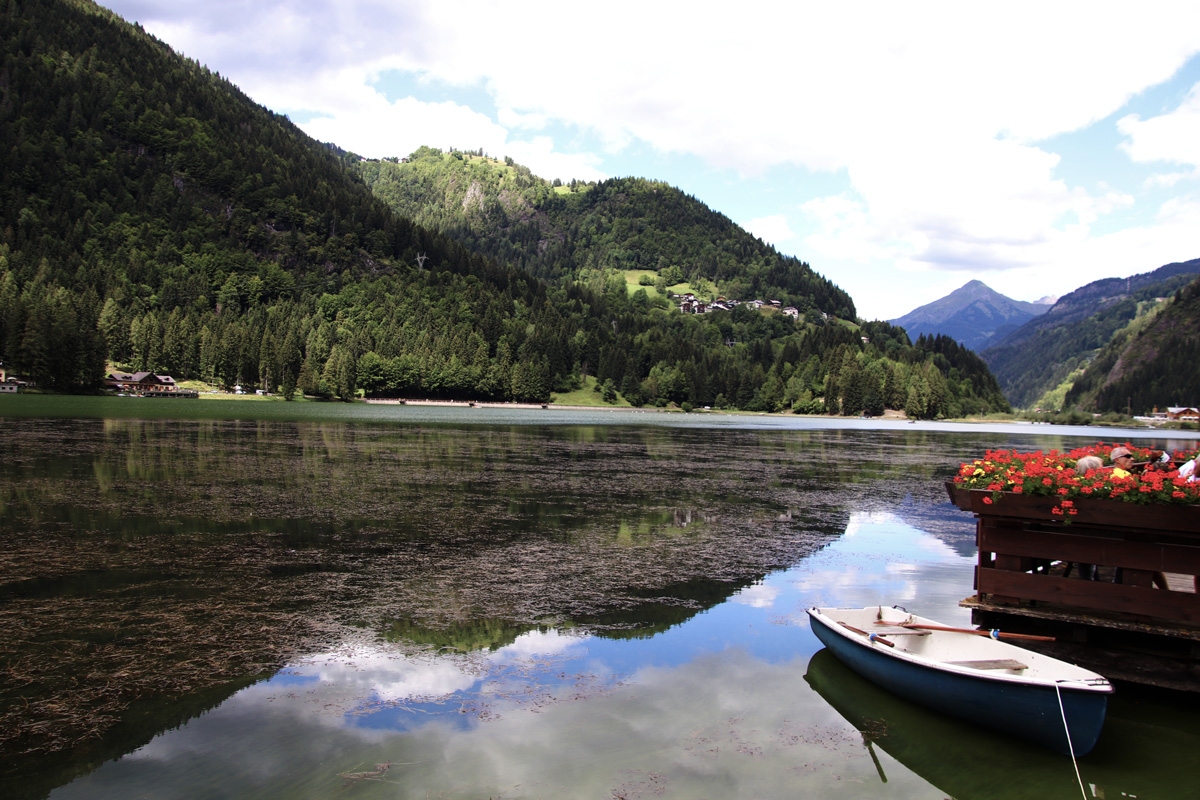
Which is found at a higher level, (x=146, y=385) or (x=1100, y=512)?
(x=146, y=385)

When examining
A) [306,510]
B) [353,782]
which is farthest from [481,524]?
[353,782]

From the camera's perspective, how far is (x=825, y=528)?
86.7 ft

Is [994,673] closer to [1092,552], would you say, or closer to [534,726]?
[1092,552]

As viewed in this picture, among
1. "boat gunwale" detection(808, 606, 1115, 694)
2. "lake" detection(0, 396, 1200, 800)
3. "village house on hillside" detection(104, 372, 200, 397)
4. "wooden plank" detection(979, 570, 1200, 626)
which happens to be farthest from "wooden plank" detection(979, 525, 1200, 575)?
"village house on hillside" detection(104, 372, 200, 397)

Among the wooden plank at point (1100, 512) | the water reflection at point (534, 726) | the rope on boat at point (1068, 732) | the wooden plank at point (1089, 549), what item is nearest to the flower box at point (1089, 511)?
the wooden plank at point (1100, 512)

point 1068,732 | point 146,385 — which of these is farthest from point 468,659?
point 146,385

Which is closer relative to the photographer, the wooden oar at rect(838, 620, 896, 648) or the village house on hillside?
the wooden oar at rect(838, 620, 896, 648)

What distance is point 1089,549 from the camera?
39.1ft

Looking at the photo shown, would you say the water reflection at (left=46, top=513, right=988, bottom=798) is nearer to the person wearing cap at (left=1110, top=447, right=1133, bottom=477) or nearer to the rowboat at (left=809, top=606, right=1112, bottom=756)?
the rowboat at (left=809, top=606, right=1112, bottom=756)

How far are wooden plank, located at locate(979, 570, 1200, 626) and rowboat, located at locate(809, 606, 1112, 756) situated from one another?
3.80 feet

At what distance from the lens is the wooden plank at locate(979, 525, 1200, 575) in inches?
440

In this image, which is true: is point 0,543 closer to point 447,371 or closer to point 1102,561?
point 1102,561

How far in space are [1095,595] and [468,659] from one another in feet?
Answer: 32.7

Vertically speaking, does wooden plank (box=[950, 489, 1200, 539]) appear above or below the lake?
above
